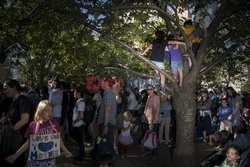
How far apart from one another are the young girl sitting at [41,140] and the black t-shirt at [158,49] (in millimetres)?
3939

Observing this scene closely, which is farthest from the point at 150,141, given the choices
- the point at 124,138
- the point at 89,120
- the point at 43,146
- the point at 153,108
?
the point at 43,146

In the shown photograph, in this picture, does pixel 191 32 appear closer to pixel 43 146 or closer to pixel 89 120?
pixel 89 120

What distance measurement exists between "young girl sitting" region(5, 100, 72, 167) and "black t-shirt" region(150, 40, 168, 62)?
3939 mm

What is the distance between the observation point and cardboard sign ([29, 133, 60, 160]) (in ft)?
14.1

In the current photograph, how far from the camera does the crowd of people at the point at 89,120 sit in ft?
14.6

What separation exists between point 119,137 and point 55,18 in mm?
3546

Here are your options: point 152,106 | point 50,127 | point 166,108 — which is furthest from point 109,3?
point 166,108

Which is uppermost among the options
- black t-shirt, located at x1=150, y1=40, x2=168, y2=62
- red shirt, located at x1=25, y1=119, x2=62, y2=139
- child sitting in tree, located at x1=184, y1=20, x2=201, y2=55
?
child sitting in tree, located at x1=184, y1=20, x2=201, y2=55

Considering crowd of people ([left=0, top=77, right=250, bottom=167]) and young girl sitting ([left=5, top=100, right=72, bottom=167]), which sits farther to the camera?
crowd of people ([left=0, top=77, right=250, bottom=167])

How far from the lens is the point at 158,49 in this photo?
25.6ft

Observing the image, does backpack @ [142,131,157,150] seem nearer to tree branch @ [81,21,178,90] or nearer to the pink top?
the pink top

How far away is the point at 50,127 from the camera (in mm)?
4461

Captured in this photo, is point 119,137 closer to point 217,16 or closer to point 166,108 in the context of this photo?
point 166,108

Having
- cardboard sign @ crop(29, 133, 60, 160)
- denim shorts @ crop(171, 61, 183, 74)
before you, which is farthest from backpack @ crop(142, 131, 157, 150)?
cardboard sign @ crop(29, 133, 60, 160)
